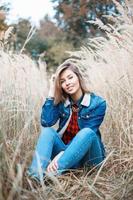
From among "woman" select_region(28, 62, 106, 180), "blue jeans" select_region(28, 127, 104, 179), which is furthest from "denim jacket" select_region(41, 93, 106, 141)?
"blue jeans" select_region(28, 127, 104, 179)

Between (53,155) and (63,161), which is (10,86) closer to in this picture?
(53,155)

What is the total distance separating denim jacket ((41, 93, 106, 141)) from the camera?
3.32m

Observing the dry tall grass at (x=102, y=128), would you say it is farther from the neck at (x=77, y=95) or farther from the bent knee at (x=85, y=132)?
the neck at (x=77, y=95)

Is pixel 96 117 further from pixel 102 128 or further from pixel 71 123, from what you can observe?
pixel 102 128

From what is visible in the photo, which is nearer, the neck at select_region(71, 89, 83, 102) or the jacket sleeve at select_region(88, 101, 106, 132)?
the jacket sleeve at select_region(88, 101, 106, 132)

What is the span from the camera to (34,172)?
8.39 ft

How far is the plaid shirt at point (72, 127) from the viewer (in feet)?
11.2

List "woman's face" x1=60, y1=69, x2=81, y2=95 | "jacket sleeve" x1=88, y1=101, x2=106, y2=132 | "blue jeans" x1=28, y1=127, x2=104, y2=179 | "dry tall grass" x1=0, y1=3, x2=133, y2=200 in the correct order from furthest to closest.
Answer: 1. "woman's face" x1=60, y1=69, x2=81, y2=95
2. "jacket sleeve" x1=88, y1=101, x2=106, y2=132
3. "blue jeans" x1=28, y1=127, x2=104, y2=179
4. "dry tall grass" x1=0, y1=3, x2=133, y2=200

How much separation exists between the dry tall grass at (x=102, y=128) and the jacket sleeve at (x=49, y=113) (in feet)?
0.44

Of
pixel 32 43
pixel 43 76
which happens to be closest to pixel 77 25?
pixel 32 43

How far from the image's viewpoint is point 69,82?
11.2 ft

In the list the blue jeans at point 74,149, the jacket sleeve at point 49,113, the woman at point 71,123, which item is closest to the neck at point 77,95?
the woman at point 71,123

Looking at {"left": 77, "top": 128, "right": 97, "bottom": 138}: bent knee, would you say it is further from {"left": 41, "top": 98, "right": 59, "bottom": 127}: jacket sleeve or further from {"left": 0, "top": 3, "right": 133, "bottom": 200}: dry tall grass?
{"left": 41, "top": 98, "right": 59, "bottom": 127}: jacket sleeve

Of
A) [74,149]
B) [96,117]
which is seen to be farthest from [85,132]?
[96,117]
